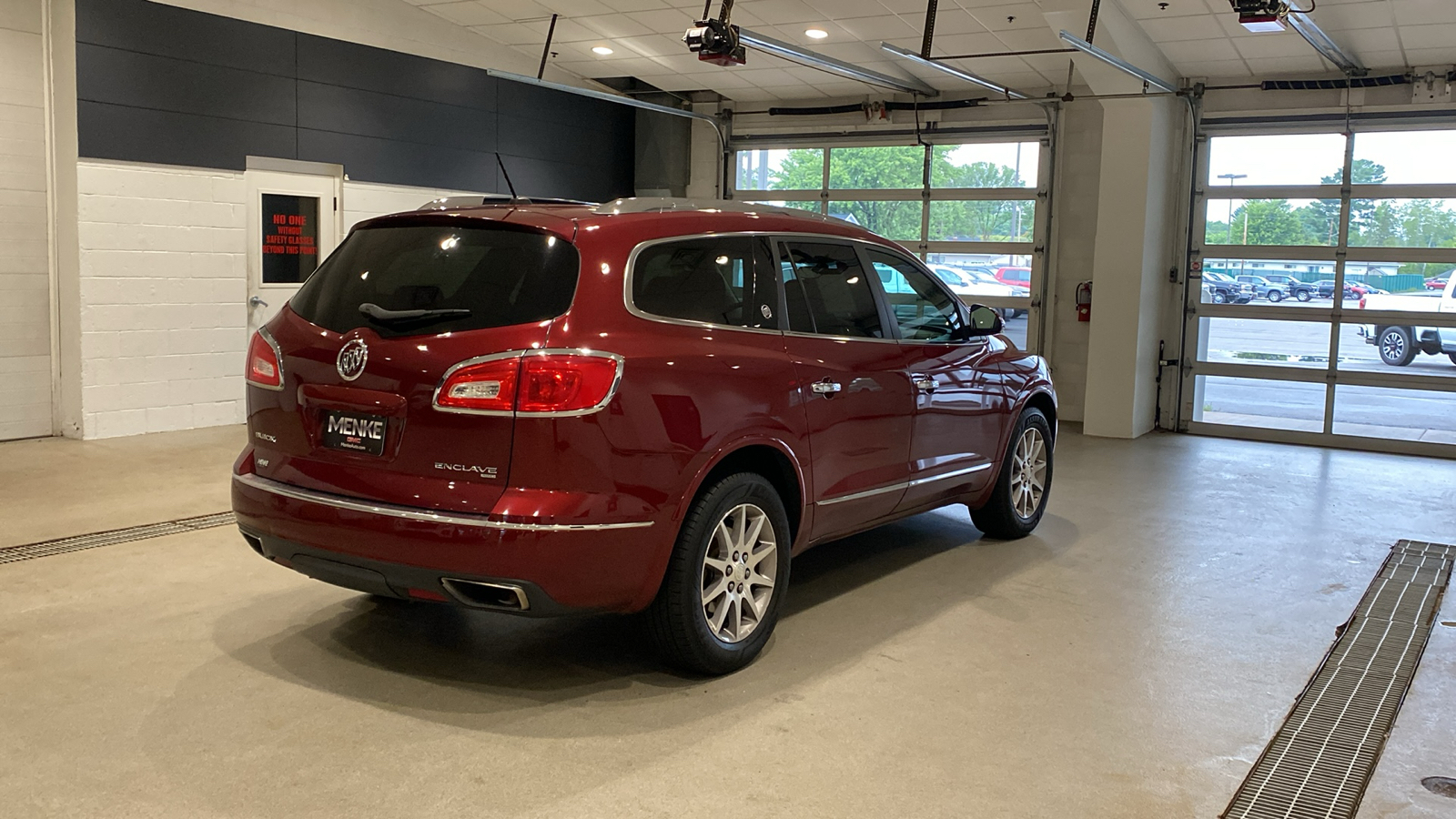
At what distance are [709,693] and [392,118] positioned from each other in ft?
24.3

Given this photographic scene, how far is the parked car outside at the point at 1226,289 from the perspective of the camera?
378 inches

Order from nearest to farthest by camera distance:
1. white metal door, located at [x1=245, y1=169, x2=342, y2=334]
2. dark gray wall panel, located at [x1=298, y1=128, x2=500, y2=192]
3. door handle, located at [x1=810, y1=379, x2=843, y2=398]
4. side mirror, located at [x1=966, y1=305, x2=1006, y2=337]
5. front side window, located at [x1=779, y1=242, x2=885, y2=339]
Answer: door handle, located at [x1=810, y1=379, x2=843, y2=398], front side window, located at [x1=779, y1=242, x2=885, y2=339], side mirror, located at [x1=966, y1=305, x2=1006, y2=337], white metal door, located at [x1=245, y1=169, x2=342, y2=334], dark gray wall panel, located at [x1=298, y1=128, x2=500, y2=192]

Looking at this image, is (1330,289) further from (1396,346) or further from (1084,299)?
(1084,299)

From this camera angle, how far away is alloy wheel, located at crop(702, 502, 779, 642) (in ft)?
11.0

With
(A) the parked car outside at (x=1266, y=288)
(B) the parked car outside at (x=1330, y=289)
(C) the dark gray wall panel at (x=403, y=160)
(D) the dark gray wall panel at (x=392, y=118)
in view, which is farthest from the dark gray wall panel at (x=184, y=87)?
(B) the parked car outside at (x=1330, y=289)

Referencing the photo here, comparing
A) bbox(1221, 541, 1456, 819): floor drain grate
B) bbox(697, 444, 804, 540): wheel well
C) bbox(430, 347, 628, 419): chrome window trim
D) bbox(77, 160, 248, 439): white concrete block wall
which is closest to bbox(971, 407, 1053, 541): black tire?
bbox(1221, 541, 1456, 819): floor drain grate

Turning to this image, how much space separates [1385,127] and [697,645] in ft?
26.9

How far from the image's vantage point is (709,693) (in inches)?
128

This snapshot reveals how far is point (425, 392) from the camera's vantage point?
2.93 metres

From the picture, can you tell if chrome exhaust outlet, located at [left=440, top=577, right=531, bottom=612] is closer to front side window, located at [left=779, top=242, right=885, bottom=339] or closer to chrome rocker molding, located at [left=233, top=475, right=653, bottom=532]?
chrome rocker molding, located at [left=233, top=475, right=653, bottom=532]

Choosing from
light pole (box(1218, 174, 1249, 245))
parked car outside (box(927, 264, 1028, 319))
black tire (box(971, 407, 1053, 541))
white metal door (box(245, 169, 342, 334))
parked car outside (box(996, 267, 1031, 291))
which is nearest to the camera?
black tire (box(971, 407, 1053, 541))

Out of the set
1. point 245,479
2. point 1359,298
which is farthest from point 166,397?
point 1359,298

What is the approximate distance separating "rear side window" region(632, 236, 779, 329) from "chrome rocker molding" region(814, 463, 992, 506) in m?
0.65

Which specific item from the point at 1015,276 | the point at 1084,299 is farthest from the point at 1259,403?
the point at 1015,276
